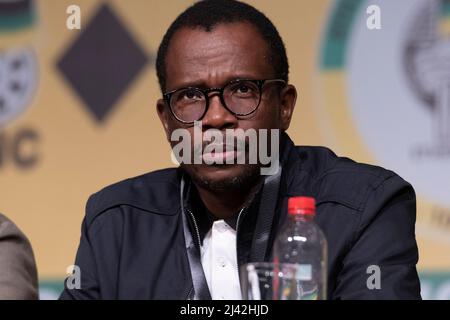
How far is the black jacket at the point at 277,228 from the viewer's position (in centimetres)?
192

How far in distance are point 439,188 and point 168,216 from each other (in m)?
1.32

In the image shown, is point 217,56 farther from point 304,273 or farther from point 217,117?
point 304,273

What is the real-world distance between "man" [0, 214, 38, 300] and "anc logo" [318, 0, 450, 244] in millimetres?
1501

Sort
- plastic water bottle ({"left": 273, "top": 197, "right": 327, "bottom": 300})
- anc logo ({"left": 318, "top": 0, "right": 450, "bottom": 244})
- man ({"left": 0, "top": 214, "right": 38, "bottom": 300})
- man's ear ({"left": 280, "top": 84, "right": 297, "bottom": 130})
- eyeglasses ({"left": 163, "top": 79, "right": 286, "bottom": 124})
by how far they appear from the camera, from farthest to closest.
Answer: anc logo ({"left": 318, "top": 0, "right": 450, "bottom": 244}), man's ear ({"left": 280, "top": 84, "right": 297, "bottom": 130}), eyeglasses ({"left": 163, "top": 79, "right": 286, "bottom": 124}), man ({"left": 0, "top": 214, "right": 38, "bottom": 300}), plastic water bottle ({"left": 273, "top": 197, "right": 327, "bottom": 300})

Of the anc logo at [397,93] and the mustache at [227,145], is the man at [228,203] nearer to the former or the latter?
the mustache at [227,145]

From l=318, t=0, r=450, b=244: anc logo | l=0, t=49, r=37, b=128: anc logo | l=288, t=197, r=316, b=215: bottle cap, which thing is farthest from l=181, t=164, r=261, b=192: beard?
l=0, t=49, r=37, b=128: anc logo

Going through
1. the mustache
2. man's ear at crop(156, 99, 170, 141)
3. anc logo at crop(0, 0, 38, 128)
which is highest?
anc logo at crop(0, 0, 38, 128)

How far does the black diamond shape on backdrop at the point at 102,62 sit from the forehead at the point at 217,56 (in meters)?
1.26

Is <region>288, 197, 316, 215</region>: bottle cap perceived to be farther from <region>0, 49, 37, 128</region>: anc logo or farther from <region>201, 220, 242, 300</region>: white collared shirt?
<region>0, 49, 37, 128</region>: anc logo

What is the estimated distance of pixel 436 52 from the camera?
3152mm

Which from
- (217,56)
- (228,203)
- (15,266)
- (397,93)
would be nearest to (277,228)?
(228,203)

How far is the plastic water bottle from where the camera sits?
60.6 inches
